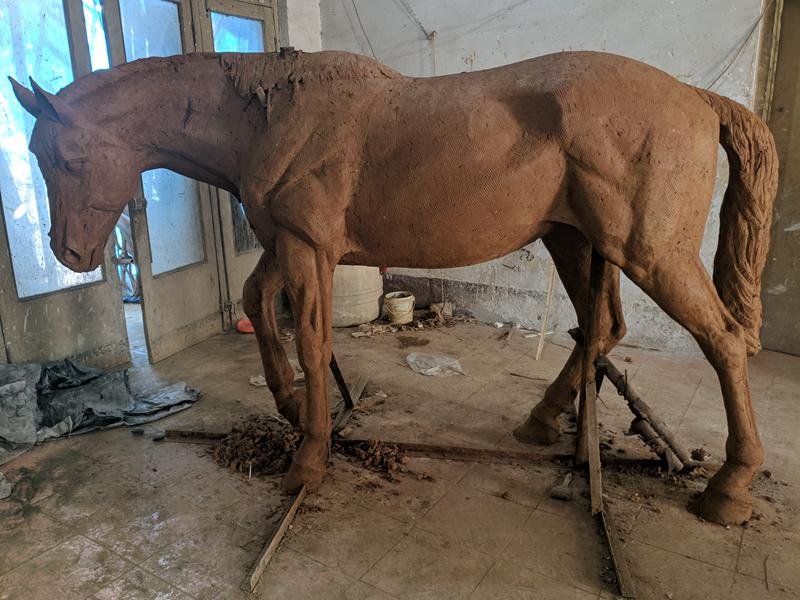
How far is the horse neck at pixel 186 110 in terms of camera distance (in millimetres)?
2660

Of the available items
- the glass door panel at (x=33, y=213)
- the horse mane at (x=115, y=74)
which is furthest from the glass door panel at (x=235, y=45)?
the horse mane at (x=115, y=74)

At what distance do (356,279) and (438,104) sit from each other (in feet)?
10.5

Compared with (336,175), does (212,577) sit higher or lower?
lower

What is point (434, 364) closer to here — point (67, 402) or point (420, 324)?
point (420, 324)

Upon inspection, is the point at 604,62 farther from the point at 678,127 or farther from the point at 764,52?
the point at 764,52

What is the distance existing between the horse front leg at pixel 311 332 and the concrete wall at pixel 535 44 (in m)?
3.02

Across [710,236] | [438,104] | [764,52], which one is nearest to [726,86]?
[764,52]

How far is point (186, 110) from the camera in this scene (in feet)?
8.81

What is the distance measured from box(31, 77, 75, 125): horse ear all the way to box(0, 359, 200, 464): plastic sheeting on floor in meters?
1.78

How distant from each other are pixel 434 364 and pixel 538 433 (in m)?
1.31

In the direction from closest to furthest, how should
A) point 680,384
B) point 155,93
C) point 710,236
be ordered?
point 155,93
point 680,384
point 710,236

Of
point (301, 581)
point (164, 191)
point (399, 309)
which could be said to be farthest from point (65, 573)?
point (399, 309)

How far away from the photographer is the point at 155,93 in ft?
8.77

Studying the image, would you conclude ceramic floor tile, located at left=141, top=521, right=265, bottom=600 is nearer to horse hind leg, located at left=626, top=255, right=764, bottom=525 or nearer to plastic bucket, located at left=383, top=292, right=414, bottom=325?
horse hind leg, located at left=626, top=255, right=764, bottom=525
